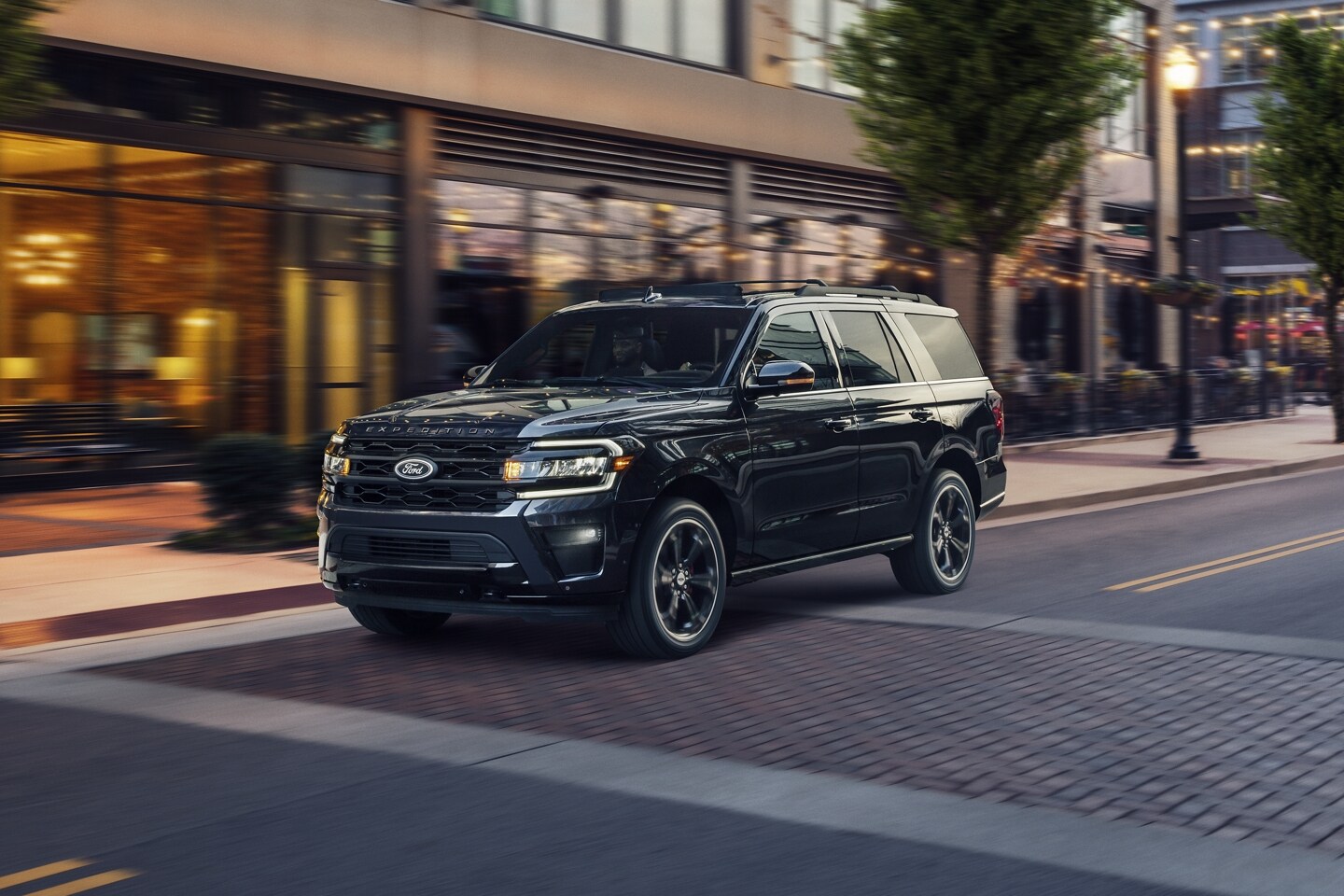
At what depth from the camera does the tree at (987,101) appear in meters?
18.0

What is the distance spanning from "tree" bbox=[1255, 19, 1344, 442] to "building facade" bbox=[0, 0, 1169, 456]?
8388 millimetres

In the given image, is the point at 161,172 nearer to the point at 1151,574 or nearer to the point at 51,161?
the point at 51,161

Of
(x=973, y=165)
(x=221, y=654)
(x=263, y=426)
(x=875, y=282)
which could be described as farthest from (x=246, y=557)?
(x=875, y=282)

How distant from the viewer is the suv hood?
7.77 m

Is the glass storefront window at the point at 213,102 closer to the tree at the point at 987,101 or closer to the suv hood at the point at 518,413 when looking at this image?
the tree at the point at 987,101

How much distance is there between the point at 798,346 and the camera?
30.8 feet

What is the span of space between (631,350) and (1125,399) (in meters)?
21.6

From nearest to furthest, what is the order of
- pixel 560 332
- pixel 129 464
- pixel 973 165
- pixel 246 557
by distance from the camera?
pixel 560 332 → pixel 246 557 → pixel 129 464 → pixel 973 165

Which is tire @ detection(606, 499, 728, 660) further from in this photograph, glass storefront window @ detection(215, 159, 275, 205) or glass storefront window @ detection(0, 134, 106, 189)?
glass storefront window @ detection(215, 159, 275, 205)

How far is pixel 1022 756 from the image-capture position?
6.15 meters

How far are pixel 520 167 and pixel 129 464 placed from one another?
7036 mm

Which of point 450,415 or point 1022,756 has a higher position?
point 450,415

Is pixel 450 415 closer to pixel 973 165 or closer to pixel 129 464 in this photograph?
pixel 129 464

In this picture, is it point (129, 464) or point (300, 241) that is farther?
point (300, 241)
